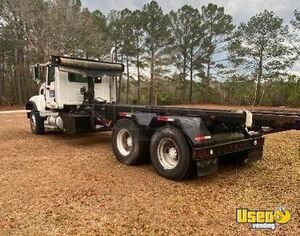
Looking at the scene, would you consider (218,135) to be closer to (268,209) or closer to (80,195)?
(268,209)

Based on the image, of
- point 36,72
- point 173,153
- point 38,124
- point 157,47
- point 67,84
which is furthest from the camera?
point 157,47

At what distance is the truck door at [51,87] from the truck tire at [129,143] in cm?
372

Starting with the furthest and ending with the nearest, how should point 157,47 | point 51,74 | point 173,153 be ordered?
point 157,47, point 51,74, point 173,153

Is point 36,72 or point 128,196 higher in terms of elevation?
point 36,72

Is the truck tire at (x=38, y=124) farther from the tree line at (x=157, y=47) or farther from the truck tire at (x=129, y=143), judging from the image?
the tree line at (x=157, y=47)

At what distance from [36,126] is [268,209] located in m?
8.83

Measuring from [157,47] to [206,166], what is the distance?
111 feet

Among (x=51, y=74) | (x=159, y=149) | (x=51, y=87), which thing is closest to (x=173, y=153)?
(x=159, y=149)

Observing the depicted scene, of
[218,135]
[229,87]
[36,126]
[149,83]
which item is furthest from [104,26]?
[218,135]

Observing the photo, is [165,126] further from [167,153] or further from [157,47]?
[157,47]

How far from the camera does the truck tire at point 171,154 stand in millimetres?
5504

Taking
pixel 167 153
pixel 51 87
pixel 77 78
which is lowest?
pixel 167 153

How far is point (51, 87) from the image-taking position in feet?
33.6

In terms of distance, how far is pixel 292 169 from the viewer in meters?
6.56
